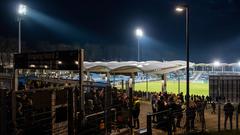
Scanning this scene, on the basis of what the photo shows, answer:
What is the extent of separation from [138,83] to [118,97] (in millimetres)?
42185

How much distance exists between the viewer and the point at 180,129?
15805mm

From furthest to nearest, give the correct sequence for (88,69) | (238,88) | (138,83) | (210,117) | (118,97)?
1. (138,83)
2. (88,69)
3. (238,88)
4. (210,117)
5. (118,97)

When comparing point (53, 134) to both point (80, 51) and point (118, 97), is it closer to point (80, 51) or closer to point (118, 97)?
point (80, 51)

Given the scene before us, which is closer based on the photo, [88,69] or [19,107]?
[19,107]

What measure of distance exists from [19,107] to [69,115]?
110 inches

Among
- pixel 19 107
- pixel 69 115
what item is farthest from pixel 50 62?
pixel 69 115

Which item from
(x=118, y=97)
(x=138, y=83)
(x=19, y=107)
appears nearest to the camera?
(x=19, y=107)

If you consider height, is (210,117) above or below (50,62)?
below

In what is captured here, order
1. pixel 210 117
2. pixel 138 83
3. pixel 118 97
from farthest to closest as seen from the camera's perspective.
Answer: pixel 138 83 → pixel 210 117 → pixel 118 97

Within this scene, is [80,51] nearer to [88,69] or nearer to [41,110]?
[41,110]

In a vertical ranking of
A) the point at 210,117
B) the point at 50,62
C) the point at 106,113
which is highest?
the point at 50,62

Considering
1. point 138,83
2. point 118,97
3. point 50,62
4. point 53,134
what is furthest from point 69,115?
point 138,83

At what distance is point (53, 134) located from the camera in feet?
34.3

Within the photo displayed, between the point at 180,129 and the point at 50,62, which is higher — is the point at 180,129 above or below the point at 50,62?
below
